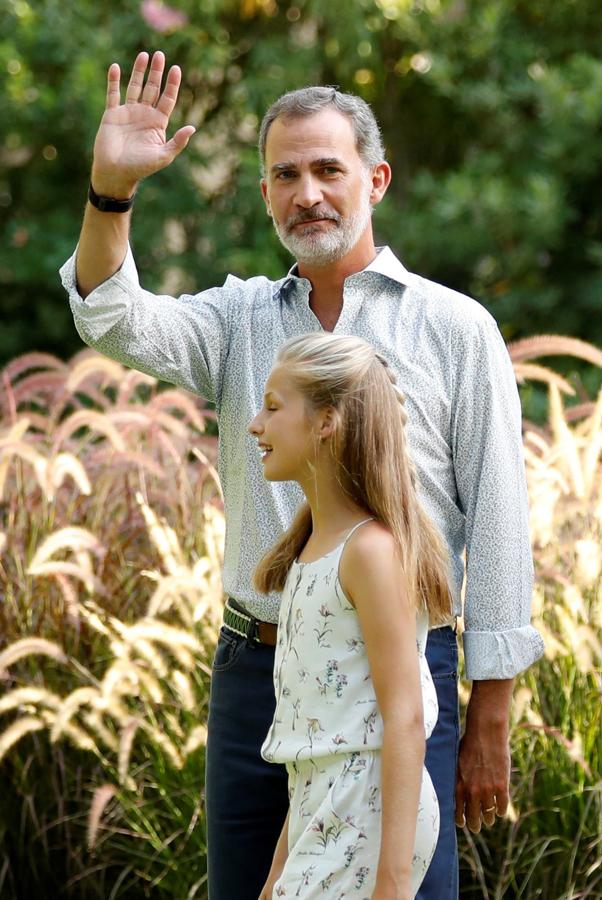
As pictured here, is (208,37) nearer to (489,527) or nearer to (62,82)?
(62,82)

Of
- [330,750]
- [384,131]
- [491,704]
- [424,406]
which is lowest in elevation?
[330,750]

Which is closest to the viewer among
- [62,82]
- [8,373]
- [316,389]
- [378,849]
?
[378,849]

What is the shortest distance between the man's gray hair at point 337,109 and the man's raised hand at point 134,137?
0.80 feet

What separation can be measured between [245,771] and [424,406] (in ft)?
2.46

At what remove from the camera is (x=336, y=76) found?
8.00m

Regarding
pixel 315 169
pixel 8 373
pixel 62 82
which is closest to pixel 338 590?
pixel 315 169

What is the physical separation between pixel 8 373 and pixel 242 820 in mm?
2172

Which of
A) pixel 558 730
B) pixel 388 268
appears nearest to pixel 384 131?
pixel 558 730

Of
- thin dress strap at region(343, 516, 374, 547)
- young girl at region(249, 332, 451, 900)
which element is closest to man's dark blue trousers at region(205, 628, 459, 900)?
young girl at region(249, 332, 451, 900)

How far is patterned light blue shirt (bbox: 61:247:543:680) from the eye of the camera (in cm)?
241

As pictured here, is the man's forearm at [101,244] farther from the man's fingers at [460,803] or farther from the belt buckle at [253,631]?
the man's fingers at [460,803]

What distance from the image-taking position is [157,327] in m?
2.49

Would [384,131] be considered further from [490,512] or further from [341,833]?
[341,833]

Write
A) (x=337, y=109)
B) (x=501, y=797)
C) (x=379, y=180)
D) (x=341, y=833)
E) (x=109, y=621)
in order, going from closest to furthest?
(x=341, y=833) → (x=501, y=797) → (x=337, y=109) → (x=379, y=180) → (x=109, y=621)
